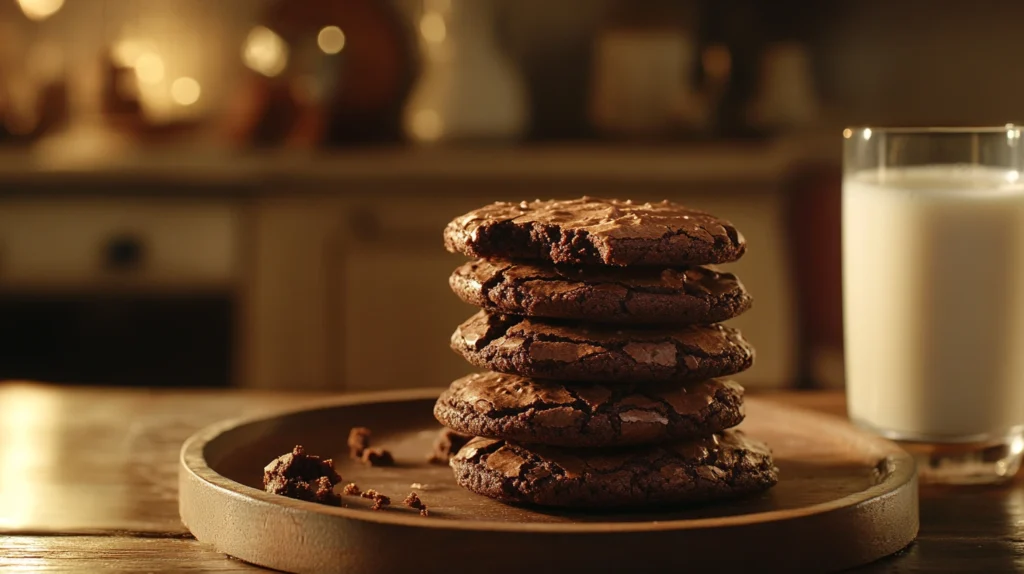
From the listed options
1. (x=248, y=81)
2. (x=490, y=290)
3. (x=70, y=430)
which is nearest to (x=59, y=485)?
(x=70, y=430)

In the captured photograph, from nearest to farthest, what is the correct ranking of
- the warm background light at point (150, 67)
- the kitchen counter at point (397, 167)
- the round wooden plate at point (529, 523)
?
the round wooden plate at point (529, 523)
the kitchen counter at point (397, 167)
the warm background light at point (150, 67)

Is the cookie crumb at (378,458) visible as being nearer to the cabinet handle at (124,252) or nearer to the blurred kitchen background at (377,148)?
the blurred kitchen background at (377,148)

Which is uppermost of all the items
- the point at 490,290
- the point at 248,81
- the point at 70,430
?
the point at 248,81

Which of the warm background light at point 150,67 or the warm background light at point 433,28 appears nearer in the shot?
the warm background light at point 433,28

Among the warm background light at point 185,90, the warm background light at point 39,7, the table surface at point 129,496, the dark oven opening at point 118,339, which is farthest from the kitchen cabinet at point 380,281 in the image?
the table surface at point 129,496

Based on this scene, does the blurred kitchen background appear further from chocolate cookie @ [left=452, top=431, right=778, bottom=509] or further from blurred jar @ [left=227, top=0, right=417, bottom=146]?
chocolate cookie @ [left=452, top=431, right=778, bottom=509]

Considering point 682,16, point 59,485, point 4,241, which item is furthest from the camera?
point 682,16

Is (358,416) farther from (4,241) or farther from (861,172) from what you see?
(4,241)

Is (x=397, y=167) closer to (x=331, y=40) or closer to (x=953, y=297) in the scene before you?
(x=331, y=40)
